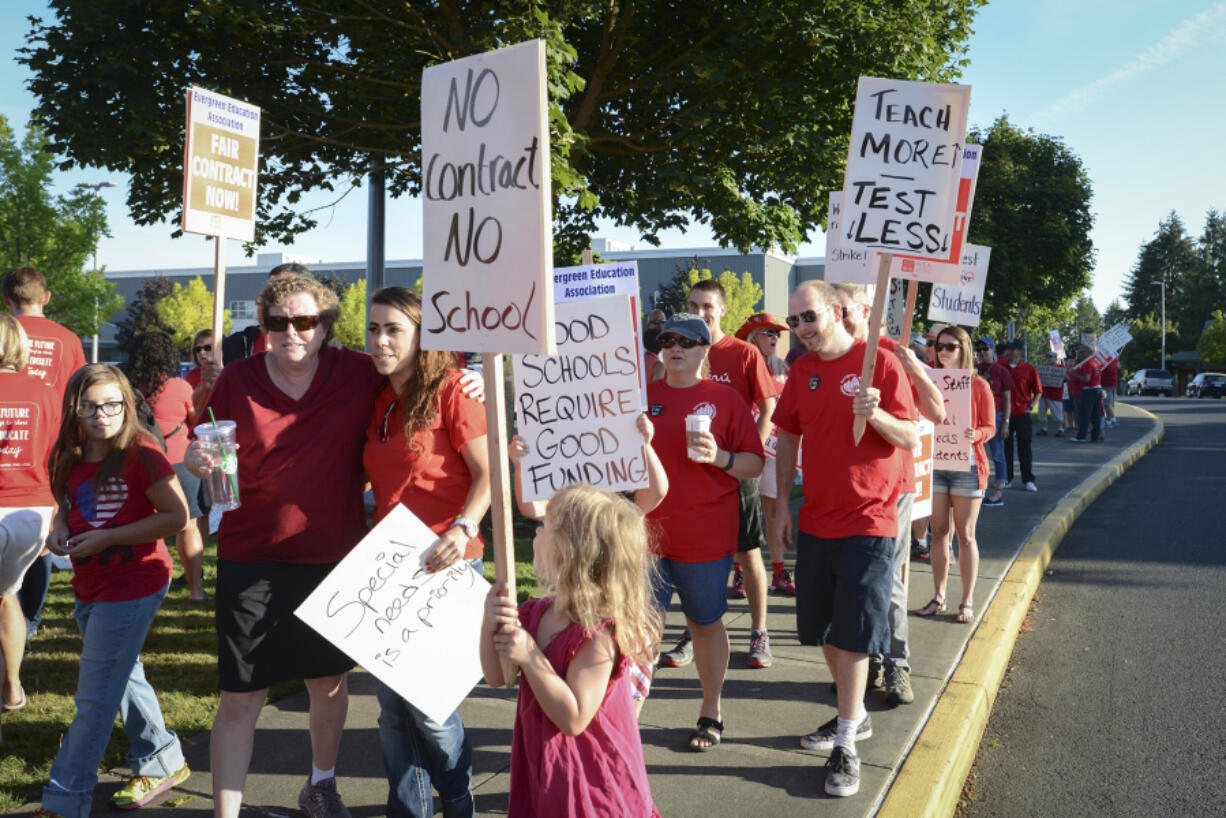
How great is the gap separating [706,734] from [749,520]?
1475 millimetres

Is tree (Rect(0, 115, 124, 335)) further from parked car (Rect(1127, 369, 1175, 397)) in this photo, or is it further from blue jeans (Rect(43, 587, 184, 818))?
A: parked car (Rect(1127, 369, 1175, 397))

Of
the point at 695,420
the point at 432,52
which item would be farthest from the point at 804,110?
the point at 695,420

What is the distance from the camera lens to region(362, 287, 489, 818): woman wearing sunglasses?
129 inches

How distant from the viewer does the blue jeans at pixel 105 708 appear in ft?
11.3

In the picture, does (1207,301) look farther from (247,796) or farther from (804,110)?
(247,796)

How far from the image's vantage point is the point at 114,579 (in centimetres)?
364

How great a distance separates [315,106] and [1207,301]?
10427 cm

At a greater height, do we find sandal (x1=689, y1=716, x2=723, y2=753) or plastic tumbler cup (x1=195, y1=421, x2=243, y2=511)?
plastic tumbler cup (x1=195, y1=421, x2=243, y2=511)

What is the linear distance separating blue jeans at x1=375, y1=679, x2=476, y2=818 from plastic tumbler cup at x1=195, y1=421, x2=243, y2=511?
2.63 ft

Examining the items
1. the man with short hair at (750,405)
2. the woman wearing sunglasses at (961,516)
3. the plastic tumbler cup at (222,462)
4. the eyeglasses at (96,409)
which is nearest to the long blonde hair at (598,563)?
the plastic tumbler cup at (222,462)

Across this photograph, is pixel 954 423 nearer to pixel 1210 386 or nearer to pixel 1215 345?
pixel 1210 386

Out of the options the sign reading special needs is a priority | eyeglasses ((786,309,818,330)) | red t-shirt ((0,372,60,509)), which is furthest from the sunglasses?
red t-shirt ((0,372,60,509))

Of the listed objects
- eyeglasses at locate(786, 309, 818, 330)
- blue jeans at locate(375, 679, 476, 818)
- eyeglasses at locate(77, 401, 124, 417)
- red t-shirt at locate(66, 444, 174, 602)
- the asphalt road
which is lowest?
the asphalt road

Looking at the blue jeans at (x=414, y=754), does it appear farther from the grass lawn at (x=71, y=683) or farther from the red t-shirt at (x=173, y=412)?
the red t-shirt at (x=173, y=412)
